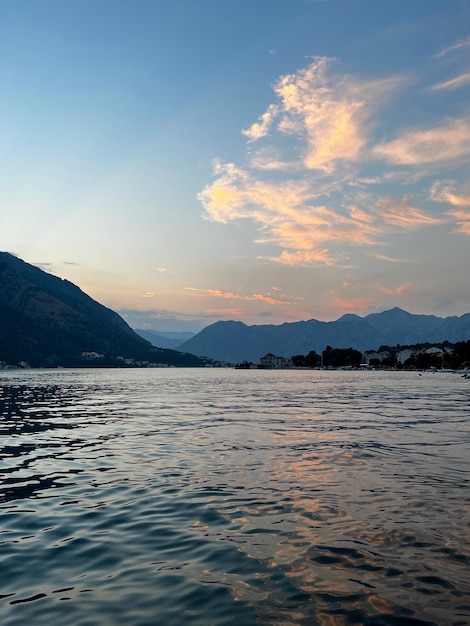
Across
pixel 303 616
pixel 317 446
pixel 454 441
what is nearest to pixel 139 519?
pixel 303 616

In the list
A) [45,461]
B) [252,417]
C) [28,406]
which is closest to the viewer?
[45,461]

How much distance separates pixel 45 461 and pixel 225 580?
19085 millimetres

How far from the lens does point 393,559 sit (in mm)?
12945

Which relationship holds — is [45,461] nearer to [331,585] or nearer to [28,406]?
[331,585]

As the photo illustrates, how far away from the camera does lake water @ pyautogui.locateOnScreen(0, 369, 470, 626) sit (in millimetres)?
10391

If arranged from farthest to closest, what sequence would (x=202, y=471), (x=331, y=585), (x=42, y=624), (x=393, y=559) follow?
(x=202, y=471) → (x=393, y=559) → (x=331, y=585) → (x=42, y=624)

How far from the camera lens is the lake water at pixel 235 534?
34.1 ft

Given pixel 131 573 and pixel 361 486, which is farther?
pixel 361 486

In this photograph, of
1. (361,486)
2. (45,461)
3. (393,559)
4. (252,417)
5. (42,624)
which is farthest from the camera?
(252,417)

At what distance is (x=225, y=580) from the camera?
461 inches

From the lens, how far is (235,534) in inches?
592

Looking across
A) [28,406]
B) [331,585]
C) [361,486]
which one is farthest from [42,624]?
[28,406]

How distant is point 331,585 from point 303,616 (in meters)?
1.80

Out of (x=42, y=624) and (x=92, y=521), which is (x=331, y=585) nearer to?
(x=42, y=624)
